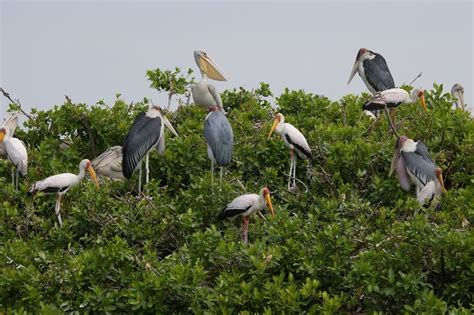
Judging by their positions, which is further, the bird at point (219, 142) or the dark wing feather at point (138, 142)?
the dark wing feather at point (138, 142)

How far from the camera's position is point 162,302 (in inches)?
336

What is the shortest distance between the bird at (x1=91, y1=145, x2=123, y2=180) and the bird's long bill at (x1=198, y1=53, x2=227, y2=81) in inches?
92.9

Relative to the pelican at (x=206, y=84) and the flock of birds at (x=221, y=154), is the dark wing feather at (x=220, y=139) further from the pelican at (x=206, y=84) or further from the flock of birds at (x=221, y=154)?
the pelican at (x=206, y=84)

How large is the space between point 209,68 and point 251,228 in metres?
4.51

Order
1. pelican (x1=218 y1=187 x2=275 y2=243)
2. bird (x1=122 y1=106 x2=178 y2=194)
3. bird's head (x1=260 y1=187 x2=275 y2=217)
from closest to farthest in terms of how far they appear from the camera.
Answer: pelican (x1=218 y1=187 x2=275 y2=243), bird's head (x1=260 y1=187 x2=275 y2=217), bird (x1=122 y1=106 x2=178 y2=194)

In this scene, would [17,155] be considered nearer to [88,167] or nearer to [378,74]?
[88,167]

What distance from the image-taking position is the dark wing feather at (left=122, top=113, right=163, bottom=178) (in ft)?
35.4

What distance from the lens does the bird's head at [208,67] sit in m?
13.8

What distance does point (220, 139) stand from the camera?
1065cm

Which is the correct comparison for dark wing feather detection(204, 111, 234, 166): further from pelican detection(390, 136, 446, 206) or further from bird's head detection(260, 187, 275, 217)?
pelican detection(390, 136, 446, 206)

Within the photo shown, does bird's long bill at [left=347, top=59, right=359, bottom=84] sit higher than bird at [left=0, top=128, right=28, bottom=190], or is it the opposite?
bird's long bill at [left=347, top=59, right=359, bottom=84]

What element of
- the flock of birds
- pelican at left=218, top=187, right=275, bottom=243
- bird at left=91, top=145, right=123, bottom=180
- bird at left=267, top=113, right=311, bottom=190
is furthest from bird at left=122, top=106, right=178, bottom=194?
pelican at left=218, top=187, right=275, bottom=243

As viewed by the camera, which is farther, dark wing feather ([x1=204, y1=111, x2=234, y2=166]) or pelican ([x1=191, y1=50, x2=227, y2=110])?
pelican ([x1=191, y1=50, x2=227, y2=110])

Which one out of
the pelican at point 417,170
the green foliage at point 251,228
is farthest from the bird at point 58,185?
the pelican at point 417,170
